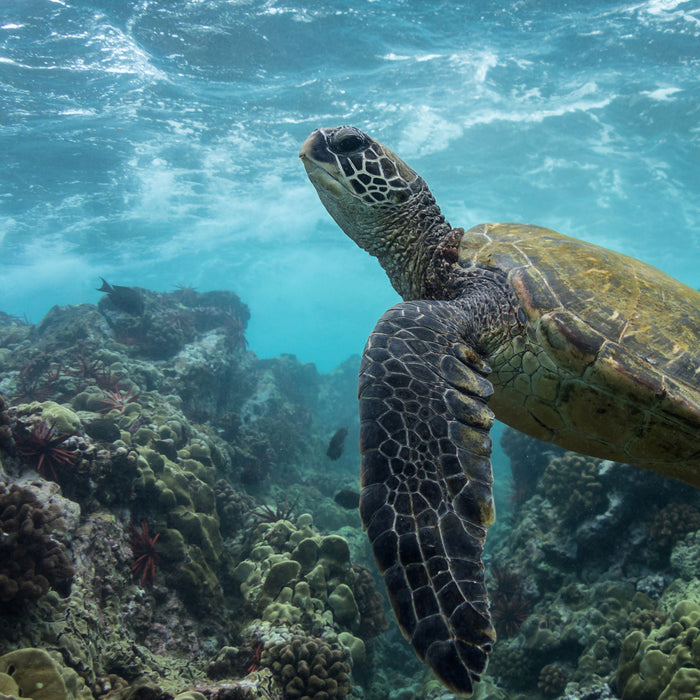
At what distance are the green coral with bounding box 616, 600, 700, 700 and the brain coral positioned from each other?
434cm

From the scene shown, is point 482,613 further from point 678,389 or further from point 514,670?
point 514,670

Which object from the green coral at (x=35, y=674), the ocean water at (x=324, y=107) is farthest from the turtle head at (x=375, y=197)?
the ocean water at (x=324, y=107)

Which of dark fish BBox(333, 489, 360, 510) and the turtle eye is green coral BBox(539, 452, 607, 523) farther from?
the turtle eye

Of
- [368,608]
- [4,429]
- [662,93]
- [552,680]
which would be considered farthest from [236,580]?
[662,93]

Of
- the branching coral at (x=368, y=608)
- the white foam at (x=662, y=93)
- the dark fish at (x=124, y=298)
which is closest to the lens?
the branching coral at (x=368, y=608)

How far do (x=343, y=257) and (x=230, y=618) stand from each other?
43595 mm

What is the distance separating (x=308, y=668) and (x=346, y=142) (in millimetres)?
4389

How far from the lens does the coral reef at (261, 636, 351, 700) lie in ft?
10.4

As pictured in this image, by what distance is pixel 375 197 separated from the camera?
3.36 metres

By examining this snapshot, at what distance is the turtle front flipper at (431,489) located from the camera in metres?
1.39

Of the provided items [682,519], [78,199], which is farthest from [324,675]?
[78,199]

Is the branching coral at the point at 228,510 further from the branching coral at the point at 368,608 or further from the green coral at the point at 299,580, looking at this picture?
the branching coral at the point at 368,608

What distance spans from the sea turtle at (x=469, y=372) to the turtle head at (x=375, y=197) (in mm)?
12

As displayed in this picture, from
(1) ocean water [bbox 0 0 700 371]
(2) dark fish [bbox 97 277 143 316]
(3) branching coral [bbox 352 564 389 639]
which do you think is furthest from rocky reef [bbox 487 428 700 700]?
(1) ocean water [bbox 0 0 700 371]
